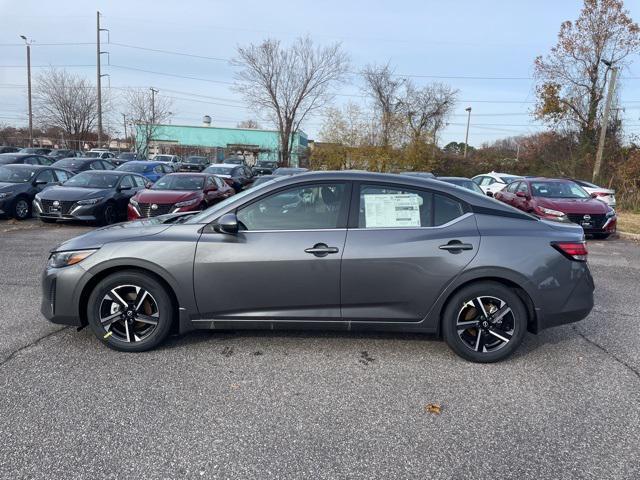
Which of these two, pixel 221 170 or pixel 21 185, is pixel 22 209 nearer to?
pixel 21 185

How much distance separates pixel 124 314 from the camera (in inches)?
156

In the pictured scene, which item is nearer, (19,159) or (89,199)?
(89,199)

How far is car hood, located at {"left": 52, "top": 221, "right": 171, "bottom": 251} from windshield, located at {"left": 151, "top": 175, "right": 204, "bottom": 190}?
815 centimetres

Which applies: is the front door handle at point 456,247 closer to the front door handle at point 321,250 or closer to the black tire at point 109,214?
the front door handle at point 321,250

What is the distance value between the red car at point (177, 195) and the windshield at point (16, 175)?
3.36 m

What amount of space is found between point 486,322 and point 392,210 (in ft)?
4.08

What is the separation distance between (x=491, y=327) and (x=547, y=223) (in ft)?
3.55

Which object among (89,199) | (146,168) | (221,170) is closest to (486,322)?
(89,199)

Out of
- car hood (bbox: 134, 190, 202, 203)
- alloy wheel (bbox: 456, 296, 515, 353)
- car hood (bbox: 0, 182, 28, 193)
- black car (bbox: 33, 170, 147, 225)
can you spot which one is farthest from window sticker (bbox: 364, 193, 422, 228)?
car hood (bbox: 0, 182, 28, 193)

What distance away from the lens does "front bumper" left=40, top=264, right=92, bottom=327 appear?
3928 mm

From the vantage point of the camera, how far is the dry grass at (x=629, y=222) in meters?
13.1

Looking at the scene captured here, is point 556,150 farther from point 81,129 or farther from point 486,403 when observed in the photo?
point 81,129

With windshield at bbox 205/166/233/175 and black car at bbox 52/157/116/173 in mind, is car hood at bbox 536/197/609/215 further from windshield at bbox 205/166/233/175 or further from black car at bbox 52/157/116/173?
black car at bbox 52/157/116/173

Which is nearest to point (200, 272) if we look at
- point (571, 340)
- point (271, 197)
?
point (271, 197)
